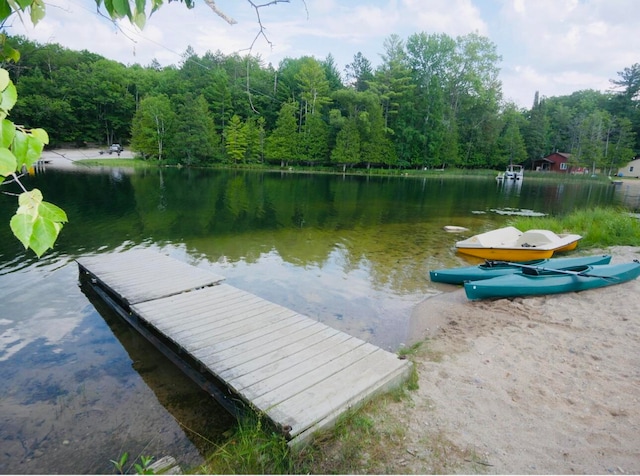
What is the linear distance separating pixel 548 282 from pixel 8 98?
826 cm

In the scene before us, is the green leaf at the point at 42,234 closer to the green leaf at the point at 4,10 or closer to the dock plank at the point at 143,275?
the green leaf at the point at 4,10

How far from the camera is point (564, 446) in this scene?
3186 millimetres

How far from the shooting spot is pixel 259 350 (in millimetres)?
4547

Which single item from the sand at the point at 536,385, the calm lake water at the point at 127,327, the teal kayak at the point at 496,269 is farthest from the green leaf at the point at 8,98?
the teal kayak at the point at 496,269

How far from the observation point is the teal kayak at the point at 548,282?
23.4 ft

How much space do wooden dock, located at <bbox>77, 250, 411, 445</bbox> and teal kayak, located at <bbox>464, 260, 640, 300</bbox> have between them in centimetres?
367

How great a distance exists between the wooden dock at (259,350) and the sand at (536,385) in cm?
68

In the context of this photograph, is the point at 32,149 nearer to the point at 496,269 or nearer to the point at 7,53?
the point at 7,53

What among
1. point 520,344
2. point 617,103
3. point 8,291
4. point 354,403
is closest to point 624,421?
point 520,344

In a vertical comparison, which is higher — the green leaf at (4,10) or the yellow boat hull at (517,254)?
the green leaf at (4,10)

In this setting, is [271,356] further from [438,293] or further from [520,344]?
[438,293]

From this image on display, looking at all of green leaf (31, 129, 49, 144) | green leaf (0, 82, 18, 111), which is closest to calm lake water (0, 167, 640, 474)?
green leaf (31, 129, 49, 144)

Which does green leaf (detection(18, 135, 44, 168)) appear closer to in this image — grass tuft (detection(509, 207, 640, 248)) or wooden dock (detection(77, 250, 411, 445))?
wooden dock (detection(77, 250, 411, 445))

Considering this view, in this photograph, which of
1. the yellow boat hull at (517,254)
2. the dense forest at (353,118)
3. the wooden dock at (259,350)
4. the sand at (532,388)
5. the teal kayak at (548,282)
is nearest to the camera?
the sand at (532,388)
